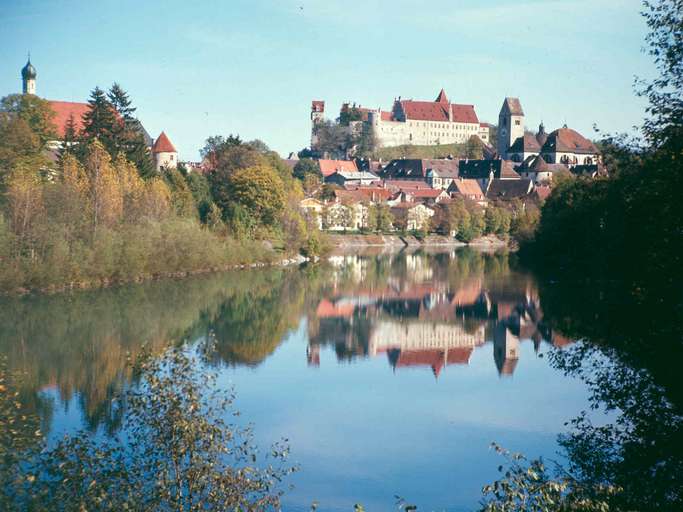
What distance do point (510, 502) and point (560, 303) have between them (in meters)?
22.9

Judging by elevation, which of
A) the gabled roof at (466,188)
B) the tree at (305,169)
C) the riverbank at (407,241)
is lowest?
the riverbank at (407,241)

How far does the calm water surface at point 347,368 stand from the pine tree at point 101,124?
34.0 ft

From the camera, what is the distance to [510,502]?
22.4 ft

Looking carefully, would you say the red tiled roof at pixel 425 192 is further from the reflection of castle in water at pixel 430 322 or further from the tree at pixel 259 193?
the reflection of castle in water at pixel 430 322

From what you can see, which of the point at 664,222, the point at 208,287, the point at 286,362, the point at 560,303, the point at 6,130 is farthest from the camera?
the point at 6,130

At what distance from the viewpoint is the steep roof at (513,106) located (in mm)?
113000

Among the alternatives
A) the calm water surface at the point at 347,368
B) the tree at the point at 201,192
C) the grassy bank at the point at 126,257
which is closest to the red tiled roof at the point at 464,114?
the tree at the point at 201,192

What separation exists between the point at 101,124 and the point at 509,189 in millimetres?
57064

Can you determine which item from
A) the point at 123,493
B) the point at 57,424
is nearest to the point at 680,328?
the point at 123,493

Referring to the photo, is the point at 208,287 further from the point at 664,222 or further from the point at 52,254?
the point at 664,222

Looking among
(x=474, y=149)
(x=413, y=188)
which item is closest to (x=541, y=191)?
(x=413, y=188)

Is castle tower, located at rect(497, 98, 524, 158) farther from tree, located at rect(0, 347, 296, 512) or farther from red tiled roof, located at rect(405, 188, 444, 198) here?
tree, located at rect(0, 347, 296, 512)

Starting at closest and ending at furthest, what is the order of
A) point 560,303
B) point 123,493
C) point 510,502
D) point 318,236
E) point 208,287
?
point 510,502
point 123,493
point 560,303
point 208,287
point 318,236

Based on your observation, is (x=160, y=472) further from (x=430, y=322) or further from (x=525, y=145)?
(x=525, y=145)
